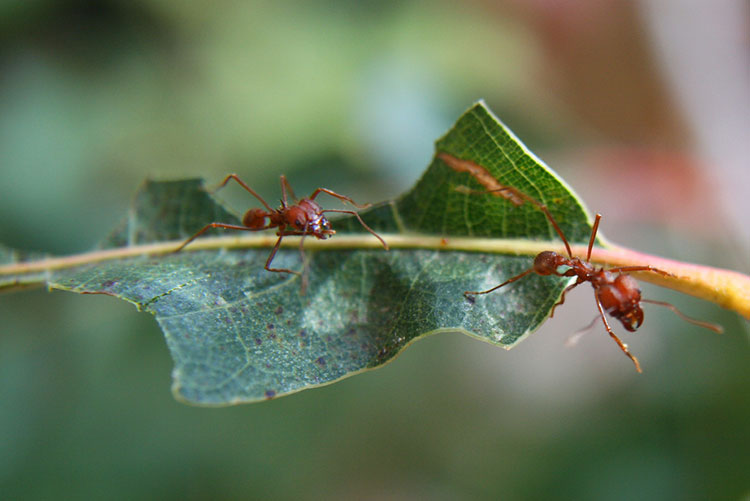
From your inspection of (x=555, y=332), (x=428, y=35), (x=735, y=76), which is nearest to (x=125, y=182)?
(x=428, y=35)

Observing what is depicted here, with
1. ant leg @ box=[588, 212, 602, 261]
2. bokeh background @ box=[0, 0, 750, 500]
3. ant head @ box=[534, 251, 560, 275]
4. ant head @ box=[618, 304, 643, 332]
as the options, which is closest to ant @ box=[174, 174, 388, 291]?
ant head @ box=[534, 251, 560, 275]

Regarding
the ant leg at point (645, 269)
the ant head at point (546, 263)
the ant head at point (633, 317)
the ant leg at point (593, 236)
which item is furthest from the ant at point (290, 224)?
the ant head at point (633, 317)

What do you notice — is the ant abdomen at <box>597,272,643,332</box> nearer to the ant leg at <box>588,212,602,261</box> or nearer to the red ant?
the red ant

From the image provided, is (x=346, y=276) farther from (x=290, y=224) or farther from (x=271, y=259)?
(x=290, y=224)

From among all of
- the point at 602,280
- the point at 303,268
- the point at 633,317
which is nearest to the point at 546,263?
the point at 602,280

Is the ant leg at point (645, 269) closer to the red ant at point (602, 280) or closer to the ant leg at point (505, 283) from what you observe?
the red ant at point (602, 280)

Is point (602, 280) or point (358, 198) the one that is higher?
point (602, 280)
